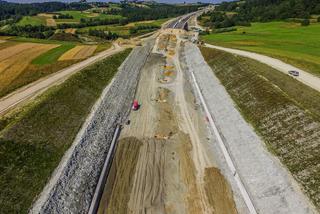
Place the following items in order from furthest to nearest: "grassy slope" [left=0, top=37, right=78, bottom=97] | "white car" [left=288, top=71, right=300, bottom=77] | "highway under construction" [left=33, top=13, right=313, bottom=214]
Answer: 1. "white car" [left=288, top=71, right=300, bottom=77]
2. "grassy slope" [left=0, top=37, right=78, bottom=97]
3. "highway under construction" [left=33, top=13, right=313, bottom=214]

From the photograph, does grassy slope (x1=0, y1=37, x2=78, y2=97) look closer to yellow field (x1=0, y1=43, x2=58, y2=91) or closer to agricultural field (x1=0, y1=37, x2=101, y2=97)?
agricultural field (x1=0, y1=37, x2=101, y2=97)

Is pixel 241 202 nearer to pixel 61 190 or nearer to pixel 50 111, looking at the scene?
pixel 61 190

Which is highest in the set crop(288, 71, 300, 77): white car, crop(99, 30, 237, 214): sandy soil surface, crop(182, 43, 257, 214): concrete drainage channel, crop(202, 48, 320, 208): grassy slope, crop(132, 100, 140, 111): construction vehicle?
crop(288, 71, 300, 77): white car

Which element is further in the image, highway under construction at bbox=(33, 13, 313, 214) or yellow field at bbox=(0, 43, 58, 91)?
yellow field at bbox=(0, 43, 58, 91)

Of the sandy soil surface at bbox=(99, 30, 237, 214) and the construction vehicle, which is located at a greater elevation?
the sandy soil surface at bbox=(99, 30, 237, 214)

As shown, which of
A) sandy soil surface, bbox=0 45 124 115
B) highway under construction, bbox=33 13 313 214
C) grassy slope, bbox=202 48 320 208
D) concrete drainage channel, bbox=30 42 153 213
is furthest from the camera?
sandy soil surface, bbox=0 45 124 115

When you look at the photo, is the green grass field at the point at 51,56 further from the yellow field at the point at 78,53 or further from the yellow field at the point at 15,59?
the yellow field at the point at 78,53

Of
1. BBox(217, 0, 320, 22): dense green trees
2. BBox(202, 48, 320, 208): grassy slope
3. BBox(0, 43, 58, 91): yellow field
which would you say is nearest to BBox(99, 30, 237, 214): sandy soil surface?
BBox(202, 48, 320, 208): grassy slope
